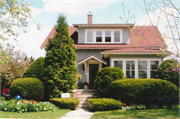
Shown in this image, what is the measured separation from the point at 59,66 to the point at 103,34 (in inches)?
295

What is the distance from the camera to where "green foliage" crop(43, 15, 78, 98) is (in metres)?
11.6

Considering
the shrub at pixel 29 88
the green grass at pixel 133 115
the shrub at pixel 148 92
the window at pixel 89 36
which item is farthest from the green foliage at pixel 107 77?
the window at pixel 89 36

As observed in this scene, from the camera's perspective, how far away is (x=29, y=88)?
11.1m

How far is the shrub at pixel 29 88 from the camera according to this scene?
36.3ft

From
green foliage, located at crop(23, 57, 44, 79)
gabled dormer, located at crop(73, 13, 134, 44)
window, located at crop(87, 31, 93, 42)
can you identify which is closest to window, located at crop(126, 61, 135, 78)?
gabled dormer, located at crop(73, 13, 134, 44)

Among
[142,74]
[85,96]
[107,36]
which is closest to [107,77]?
[85,96]

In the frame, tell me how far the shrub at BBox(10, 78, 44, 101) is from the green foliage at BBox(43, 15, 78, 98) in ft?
2.15

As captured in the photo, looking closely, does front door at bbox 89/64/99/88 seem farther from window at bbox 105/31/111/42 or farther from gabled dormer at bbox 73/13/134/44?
window at bbox 105/31/111/42

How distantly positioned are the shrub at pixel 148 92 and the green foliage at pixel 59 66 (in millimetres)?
3680

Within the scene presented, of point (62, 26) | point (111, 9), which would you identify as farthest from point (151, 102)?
point (62, 26)

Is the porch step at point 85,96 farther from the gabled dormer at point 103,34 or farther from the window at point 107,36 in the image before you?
the window at point 107,36

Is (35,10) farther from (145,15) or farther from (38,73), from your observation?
(145,15)

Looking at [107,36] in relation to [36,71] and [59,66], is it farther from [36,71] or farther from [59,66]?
[36,71]

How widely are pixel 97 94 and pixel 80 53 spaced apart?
5113 mm
